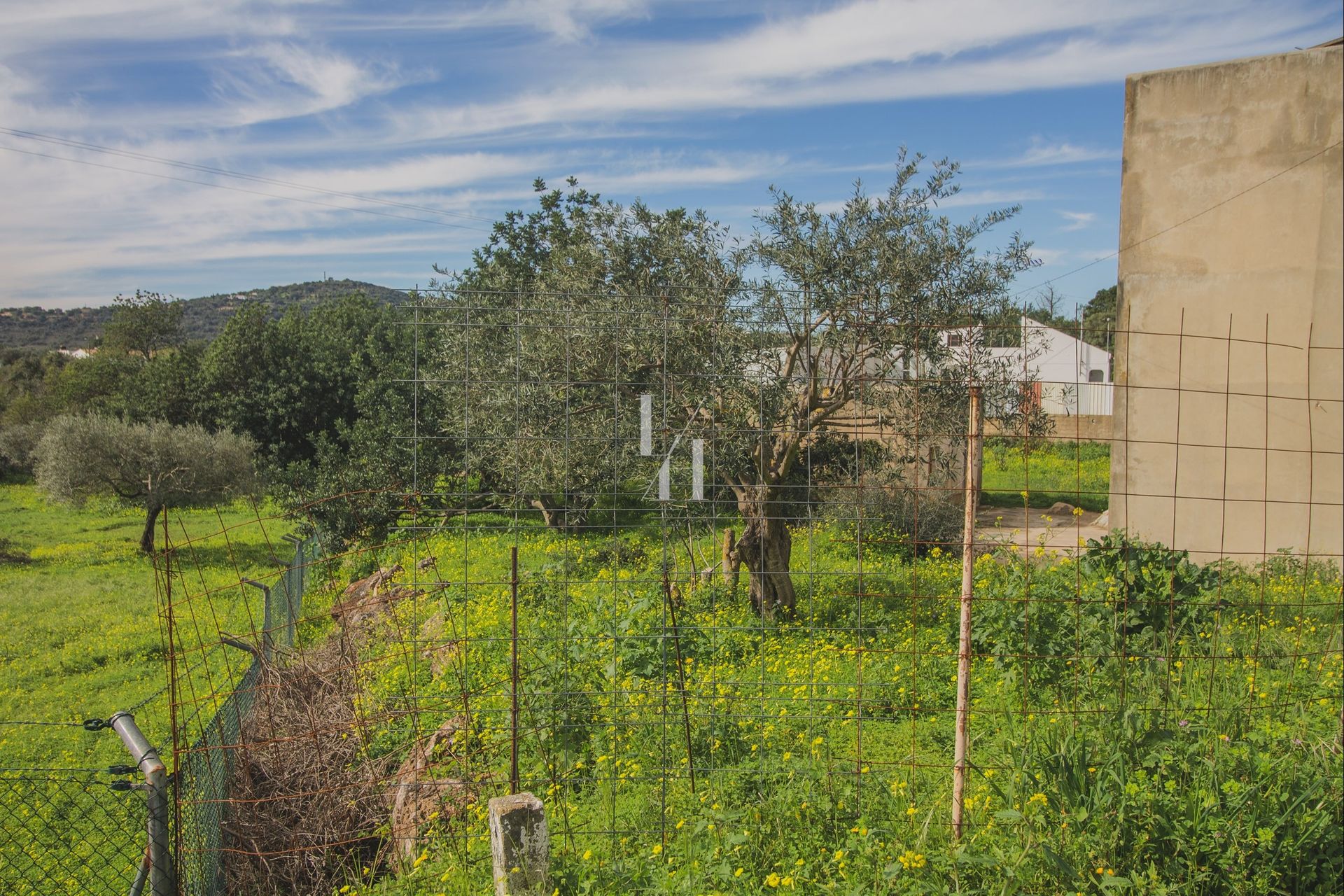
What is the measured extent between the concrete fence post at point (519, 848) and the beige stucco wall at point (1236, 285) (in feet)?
26.5

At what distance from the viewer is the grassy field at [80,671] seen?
543 cm

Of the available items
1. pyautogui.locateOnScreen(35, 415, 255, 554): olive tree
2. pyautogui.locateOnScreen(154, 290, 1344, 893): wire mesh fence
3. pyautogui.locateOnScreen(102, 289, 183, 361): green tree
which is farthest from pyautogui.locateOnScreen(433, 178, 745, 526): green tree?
pyautogui.locateOnScreen(102, 289, 183, 361): green tree

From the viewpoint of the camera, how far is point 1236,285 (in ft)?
31.5

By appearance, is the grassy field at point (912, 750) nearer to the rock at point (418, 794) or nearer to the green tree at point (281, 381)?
the rock at point (418, 794)

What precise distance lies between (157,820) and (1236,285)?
10.9 meters

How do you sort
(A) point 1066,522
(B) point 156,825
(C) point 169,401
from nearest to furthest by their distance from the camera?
(B) point 156,825 → (A) point 1066,522 → (C) point 169,401

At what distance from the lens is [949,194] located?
8.59m

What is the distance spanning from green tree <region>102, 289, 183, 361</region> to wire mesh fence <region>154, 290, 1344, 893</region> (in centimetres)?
4074

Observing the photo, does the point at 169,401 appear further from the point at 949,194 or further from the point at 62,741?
the point at 949,194

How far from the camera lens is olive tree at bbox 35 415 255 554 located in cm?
1816

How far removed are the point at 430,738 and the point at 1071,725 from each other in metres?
3.26

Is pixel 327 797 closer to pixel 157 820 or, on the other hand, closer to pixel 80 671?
pixel 157 820

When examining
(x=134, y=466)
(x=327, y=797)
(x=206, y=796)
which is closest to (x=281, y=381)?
(x=134, y=466)

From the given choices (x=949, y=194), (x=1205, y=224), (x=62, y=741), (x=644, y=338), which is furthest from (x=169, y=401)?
(x=1205, y=224)
